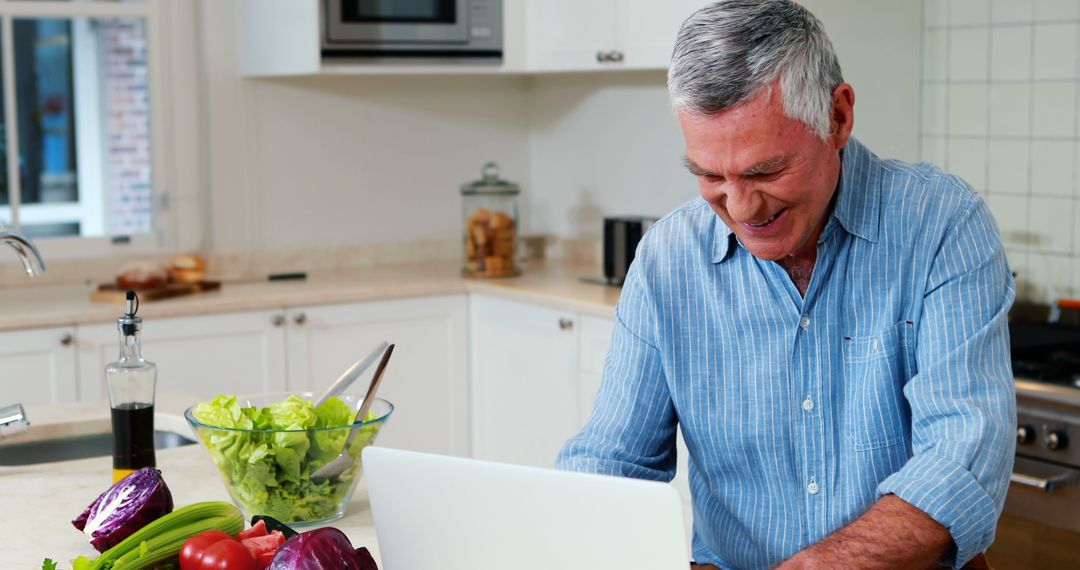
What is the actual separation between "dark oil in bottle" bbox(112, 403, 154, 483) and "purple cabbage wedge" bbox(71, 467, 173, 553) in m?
0.23

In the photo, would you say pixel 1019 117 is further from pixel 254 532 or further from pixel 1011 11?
pixel 254 532

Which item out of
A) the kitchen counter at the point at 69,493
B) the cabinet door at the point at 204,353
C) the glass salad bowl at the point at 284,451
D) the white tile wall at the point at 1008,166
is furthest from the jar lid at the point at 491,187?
the glass salad bowl at the point at 284,451

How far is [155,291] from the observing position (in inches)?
148

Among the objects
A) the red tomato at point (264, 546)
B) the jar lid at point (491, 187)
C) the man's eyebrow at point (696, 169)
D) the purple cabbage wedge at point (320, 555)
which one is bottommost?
the red tomato at point (264, 546)

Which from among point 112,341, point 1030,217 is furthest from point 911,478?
point 112,341

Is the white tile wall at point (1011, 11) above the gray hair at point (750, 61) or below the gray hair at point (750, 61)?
above

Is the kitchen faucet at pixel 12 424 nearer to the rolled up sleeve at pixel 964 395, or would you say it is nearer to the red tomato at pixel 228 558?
the red tomato at pixel 228 558

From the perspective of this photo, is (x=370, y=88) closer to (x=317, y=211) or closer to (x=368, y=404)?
(x=317, y=211)

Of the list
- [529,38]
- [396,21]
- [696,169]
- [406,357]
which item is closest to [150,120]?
[396,21]

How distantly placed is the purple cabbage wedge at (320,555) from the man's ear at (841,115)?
734 millimetres

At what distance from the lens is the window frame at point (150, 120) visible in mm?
3904

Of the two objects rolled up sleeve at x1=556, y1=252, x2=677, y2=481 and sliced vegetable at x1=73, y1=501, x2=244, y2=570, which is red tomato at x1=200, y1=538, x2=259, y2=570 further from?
rolled up sleeve at x1=556, y1=252, x2=677, y2=481

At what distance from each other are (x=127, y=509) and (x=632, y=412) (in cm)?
65

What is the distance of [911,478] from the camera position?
150 cm
